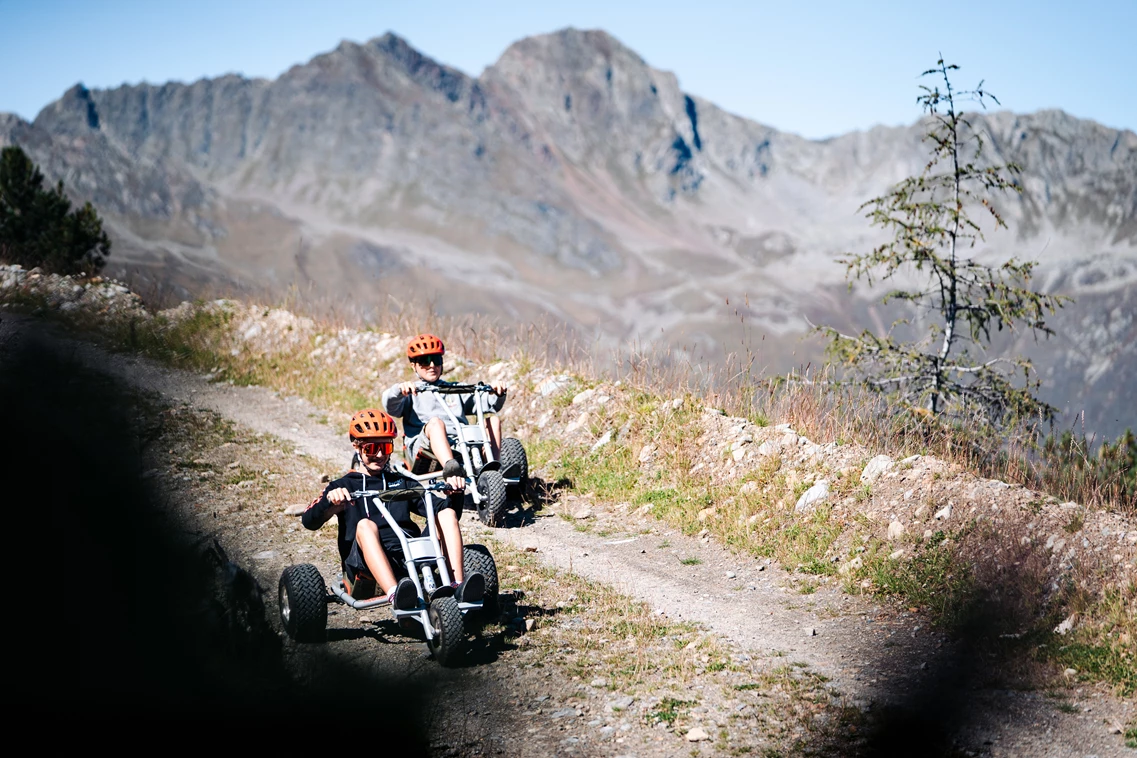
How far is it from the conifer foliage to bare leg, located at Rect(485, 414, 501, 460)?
61.5ft

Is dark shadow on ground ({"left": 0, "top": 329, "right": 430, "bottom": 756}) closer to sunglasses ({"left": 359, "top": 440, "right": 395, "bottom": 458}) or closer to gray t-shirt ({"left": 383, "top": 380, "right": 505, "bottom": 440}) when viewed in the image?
sunglasses ({"left": 359, "top": 440, "right": 395, "bottom": 458})

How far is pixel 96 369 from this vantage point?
13734 millimetres

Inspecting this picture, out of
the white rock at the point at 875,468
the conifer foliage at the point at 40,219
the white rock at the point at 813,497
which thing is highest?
the conifer foliage at the point at 40,219

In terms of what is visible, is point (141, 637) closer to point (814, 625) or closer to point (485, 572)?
point (485, 572)

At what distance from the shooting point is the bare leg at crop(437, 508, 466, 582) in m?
5.71

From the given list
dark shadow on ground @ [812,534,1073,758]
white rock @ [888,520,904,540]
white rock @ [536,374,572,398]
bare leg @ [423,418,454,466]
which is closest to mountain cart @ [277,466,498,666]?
dark shadow on ground @ [812,534,1073,758]

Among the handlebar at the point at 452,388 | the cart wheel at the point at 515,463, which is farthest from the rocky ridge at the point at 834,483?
the handlebar at the point at 452,388

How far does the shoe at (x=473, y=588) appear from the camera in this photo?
212 inches

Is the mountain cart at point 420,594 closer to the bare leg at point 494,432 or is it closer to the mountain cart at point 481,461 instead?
the mountain cart at point 481,461

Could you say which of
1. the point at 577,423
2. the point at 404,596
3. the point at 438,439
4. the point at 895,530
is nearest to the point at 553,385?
the point at 577,423

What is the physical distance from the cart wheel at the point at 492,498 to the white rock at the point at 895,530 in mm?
3496

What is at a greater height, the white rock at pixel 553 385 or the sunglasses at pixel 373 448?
the sunglasses at pixel 373 448

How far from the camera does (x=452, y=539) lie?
5766 mm

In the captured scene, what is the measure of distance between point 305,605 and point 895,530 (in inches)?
177
